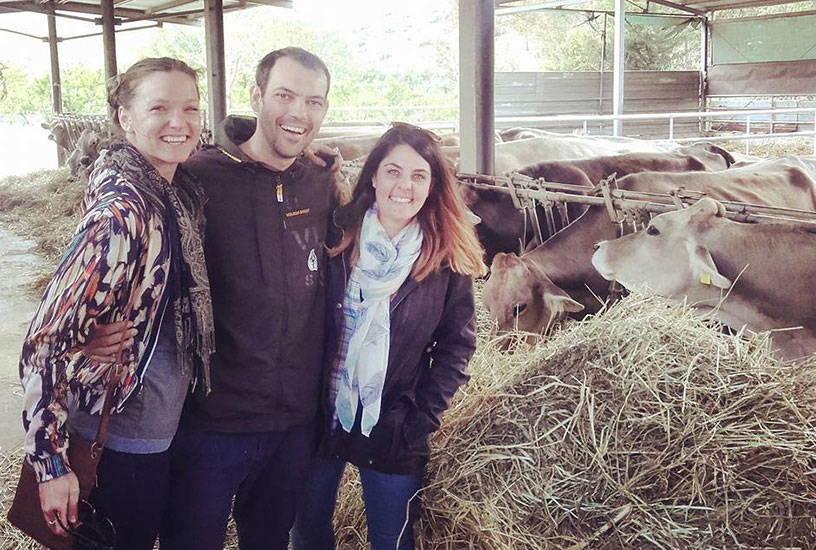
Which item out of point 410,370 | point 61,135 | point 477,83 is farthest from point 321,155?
point 61,135

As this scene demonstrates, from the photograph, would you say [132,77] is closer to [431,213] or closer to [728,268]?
[431,213]

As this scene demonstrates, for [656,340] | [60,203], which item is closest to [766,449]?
[656,340]

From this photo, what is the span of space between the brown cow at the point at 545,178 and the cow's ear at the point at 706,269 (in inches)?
63.6

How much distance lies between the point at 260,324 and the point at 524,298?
2.56m

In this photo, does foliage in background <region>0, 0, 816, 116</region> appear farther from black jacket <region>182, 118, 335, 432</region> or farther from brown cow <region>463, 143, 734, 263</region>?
black jacket <region>182, 118, 335, 432</region>

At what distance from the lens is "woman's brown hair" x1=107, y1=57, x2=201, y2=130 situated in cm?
199

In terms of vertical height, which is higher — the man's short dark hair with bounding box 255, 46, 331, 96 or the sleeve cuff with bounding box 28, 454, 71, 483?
the man's short dark hair with bounding box 255, 46, 331, 96

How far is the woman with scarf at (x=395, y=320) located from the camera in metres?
2.29

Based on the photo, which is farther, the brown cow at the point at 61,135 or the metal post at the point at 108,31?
the brown cow at the point at 61,135

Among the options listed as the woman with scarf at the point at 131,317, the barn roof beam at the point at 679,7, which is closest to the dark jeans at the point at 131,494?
the woman with scarf at the point at 131,317

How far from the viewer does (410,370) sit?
2377 mm

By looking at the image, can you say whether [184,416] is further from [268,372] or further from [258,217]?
[258,217]

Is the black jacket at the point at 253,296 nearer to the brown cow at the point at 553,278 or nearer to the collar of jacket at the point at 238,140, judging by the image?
the collar of jacket at the point at 238,140

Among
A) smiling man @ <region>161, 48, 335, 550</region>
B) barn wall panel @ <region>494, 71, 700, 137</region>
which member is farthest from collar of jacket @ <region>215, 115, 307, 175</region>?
barn wall panel @ <region>494, 71, 700, 137</region>
